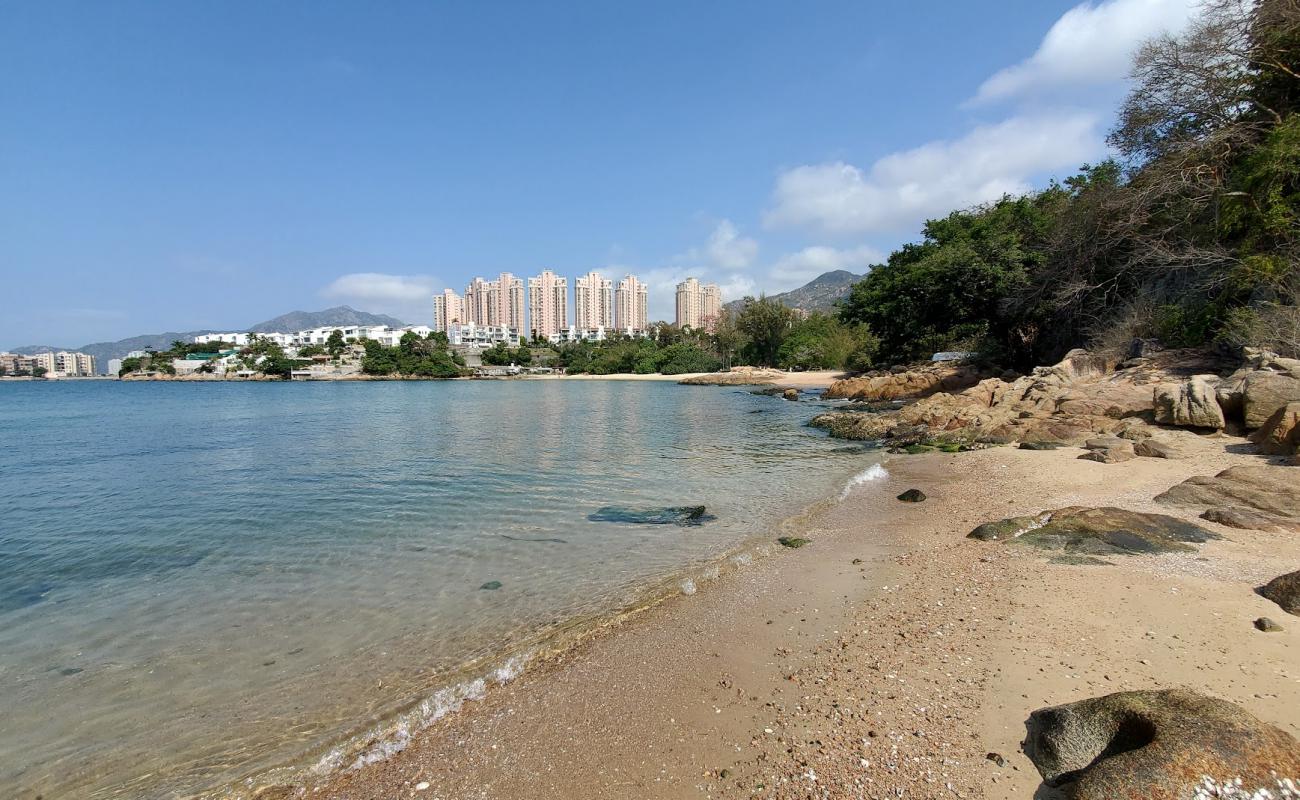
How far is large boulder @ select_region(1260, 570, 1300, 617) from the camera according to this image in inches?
193

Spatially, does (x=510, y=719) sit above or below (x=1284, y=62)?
below

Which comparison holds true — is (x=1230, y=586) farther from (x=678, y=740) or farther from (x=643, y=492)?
(x=643, y=492)

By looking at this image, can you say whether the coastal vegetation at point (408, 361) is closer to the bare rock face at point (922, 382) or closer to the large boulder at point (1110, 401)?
the bare rock face at point (922, 382)

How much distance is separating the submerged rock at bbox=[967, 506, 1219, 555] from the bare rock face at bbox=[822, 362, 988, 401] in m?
27.5

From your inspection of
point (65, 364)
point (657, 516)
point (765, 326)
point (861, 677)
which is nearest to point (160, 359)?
point (65, 364)

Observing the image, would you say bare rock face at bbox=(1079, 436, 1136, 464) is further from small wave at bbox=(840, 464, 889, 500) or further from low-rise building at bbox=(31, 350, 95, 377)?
low-rise building at bbox=(31, 350, 95, 377)

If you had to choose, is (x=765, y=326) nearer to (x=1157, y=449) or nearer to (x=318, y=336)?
(x=1157, y=449)

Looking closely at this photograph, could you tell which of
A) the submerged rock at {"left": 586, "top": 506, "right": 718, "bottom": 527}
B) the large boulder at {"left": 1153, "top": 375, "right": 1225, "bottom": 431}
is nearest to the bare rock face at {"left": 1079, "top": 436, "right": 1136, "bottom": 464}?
the large boulder at {"left": 1153, "top": 375, "right": 1225, "bottom": 431}

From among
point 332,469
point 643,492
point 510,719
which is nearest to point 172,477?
point 332,469

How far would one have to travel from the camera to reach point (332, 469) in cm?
1684

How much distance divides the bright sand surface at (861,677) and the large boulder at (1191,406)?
8350 millimetres

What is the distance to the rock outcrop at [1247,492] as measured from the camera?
7.46 metres

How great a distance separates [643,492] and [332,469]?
9.69 metres

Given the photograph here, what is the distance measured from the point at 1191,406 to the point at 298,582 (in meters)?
18.2
